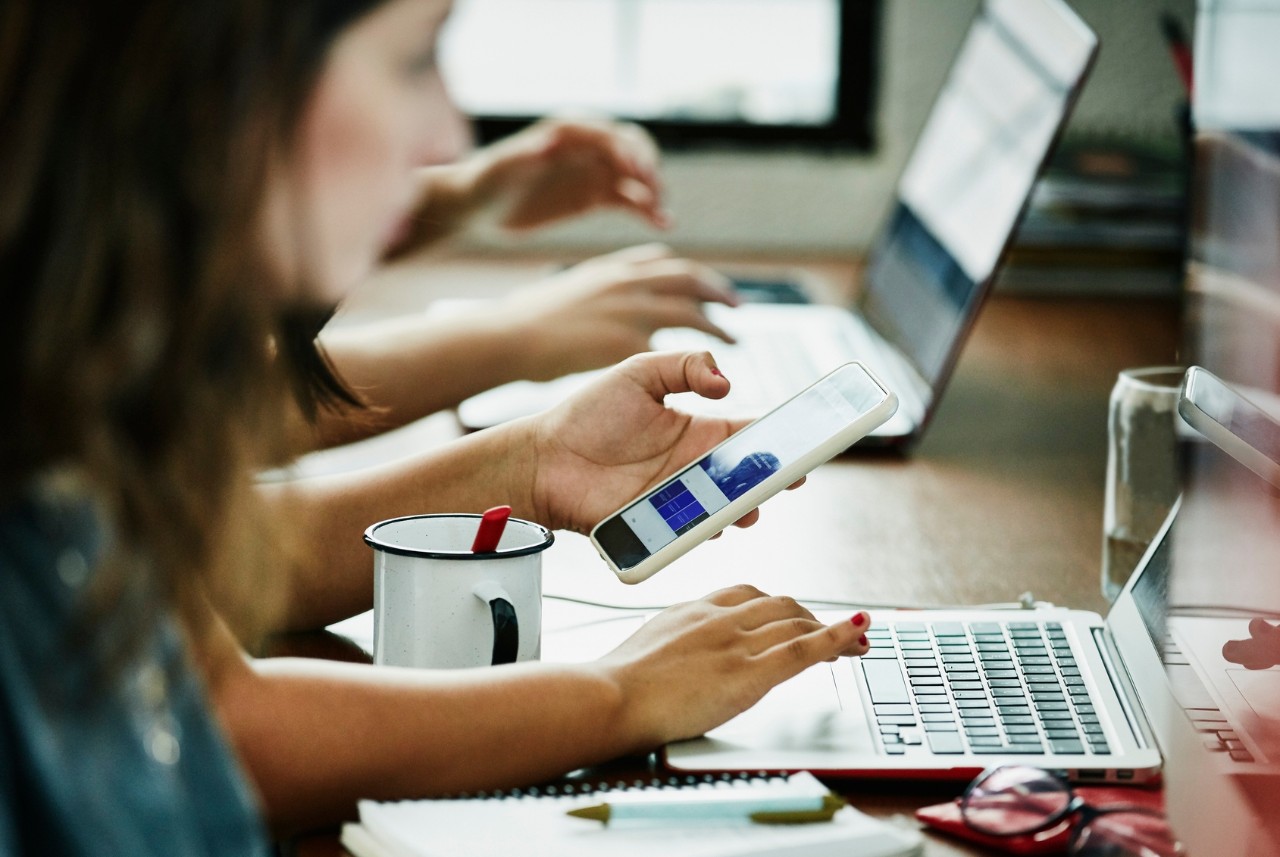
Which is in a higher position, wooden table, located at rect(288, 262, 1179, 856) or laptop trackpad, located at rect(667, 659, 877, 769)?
laptop trackpad, located at rect(667, 659, 877, 769)

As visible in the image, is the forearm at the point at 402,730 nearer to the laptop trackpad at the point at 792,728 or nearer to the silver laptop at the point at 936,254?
the laptop trackpad at the point at 792,728

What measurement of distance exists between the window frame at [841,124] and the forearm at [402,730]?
1.55m

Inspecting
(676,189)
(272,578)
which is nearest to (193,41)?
(272,578)

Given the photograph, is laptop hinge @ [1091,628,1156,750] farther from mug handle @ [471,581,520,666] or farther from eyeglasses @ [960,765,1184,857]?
mug handle @ [471,581,520,666]

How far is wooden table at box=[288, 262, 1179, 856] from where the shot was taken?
0.97 meters

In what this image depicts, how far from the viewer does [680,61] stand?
219 cm

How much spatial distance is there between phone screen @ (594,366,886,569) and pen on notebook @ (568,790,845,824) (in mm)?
238

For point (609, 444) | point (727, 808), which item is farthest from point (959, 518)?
point (727, 808)

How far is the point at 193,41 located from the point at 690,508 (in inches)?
17.7

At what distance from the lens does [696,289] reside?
4.41 ft

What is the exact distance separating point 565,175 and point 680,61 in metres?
0.61

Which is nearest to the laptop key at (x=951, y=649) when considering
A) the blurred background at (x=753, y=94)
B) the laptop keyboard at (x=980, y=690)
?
the laptop keyboard at (x=980, y=690)

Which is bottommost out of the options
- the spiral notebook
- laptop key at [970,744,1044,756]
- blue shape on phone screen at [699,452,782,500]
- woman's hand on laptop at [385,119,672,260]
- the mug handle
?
laptop key at [970,744,1044,756]

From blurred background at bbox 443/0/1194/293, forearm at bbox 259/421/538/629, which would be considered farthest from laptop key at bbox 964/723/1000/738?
blurred background at bbox 443/0/1194/293
